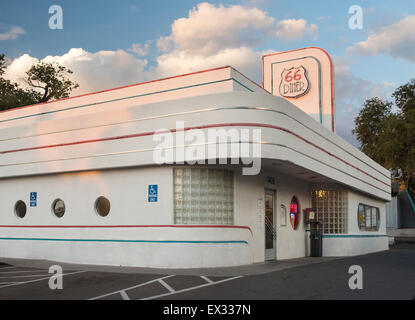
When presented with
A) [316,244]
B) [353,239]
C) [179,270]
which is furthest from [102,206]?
[353,239]

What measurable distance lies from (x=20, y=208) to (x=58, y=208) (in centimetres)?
235

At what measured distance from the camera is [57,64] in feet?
139

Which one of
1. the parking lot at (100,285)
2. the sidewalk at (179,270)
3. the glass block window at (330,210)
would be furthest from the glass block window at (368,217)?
the parking lot at (100,285)

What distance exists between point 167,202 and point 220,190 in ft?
5.64

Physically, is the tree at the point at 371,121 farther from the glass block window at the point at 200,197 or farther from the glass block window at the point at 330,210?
the glass block window at the point at 200,197

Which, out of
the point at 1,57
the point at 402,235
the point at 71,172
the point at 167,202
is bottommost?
the point at 402,235

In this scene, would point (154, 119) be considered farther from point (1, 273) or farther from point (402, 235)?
point (402, 235)

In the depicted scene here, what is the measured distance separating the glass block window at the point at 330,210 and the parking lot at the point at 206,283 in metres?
6.08

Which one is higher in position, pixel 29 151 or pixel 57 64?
pixel 57 64

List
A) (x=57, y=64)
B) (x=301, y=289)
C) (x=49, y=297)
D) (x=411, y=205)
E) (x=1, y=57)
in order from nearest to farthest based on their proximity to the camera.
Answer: (x=49, y=297), (x=301, y=289), (x=1, y=57), (x=57, y=64), (x=411, y=205)

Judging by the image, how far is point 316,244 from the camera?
782 inches

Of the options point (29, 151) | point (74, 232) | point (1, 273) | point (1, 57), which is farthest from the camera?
point (1, 57)
